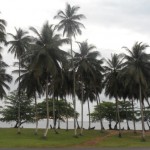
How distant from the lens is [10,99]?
293 feet

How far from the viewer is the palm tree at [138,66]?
55625 mm

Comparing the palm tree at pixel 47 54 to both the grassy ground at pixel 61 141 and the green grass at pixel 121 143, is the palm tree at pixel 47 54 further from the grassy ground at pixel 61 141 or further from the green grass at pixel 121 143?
the green grass at pixel 121 143

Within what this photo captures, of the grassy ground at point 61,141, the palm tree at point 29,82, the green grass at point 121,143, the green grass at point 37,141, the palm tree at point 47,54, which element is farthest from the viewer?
the palm tree at point 29,82

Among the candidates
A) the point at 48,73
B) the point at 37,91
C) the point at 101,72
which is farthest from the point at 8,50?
the point at 101,72

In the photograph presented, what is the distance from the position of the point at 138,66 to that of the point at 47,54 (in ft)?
52.1

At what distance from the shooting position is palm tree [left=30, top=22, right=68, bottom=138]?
170ft

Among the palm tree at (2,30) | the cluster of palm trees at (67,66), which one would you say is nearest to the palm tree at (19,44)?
the cluster of palm trees at (67,66)

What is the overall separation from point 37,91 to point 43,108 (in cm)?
2940

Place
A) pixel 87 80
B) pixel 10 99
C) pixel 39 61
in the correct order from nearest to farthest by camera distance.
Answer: pixel 39 61 → pixel 87 80 → pixel 10 99

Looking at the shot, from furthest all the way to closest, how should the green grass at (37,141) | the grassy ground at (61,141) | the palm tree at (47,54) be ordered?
1. the palm tree at (47,54)
2. the grassy ground at (61,141)
3. the green grass at (37,141)

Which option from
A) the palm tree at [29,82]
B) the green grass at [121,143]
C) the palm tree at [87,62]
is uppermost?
the palm tree at [87,62]

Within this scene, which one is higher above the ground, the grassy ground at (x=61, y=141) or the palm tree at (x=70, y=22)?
the palm tree at (x=70, y=22)

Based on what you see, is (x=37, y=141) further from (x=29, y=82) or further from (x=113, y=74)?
(x=113, y=74)

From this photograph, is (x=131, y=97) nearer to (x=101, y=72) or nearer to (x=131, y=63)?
(x=101, y=72)
